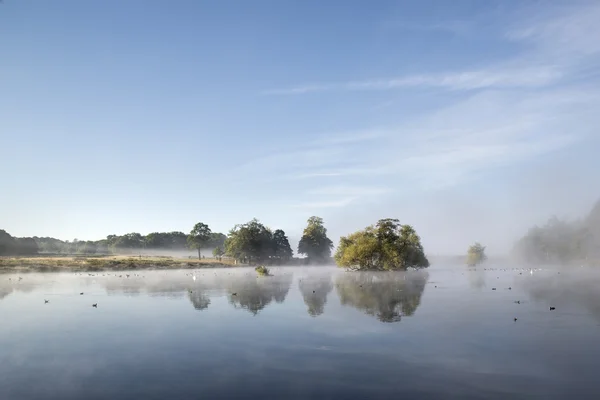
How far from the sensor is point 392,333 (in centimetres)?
3206

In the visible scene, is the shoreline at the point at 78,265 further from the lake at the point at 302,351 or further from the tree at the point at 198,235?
the lake at the point at 302,351

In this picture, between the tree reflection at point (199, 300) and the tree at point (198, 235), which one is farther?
the tree at point (198, 235)

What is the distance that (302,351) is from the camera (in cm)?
2669

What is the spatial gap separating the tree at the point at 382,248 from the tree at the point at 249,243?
60639 millimetres

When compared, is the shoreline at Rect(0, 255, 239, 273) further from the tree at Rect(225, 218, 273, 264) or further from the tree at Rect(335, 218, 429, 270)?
the tree at Rect(335, 218, 429, 270)

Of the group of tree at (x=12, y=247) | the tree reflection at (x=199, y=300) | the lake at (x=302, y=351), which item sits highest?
the group of tree at (x=12, y=247)

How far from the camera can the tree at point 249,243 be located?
579ft

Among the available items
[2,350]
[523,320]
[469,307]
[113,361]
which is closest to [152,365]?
[113,361]

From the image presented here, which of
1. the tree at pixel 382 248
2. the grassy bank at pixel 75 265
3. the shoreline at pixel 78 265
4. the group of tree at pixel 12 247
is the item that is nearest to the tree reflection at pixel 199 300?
the tree at pixel 382 248

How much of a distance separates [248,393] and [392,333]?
15.9 meters

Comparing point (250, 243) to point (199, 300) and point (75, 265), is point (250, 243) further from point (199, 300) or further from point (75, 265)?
point (199, 300)


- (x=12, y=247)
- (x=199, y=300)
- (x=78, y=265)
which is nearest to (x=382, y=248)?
(x=199, y=300)

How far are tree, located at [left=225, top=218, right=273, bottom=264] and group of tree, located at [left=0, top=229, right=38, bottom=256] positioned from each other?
82209 millimetres

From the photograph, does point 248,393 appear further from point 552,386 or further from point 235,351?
point 552,386
